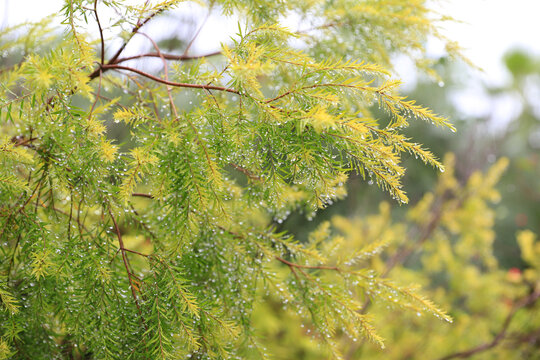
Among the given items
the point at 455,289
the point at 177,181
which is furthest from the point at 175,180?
the point at 455,289

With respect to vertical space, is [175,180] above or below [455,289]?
above

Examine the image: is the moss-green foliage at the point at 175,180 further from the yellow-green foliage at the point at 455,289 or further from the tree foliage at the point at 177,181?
the yellow-green foliage at the point at 455,289

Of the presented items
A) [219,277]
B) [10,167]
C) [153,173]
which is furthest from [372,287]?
[10,167]

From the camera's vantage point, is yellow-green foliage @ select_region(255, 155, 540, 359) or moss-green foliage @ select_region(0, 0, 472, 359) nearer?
moss-green foliage @ select_region(0, 0, 472, 359)

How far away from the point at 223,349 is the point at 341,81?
2.03ft

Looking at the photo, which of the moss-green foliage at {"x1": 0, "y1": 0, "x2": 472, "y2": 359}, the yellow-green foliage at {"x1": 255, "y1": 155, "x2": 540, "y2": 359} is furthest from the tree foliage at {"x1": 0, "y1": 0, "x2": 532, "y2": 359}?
the yellow-green foliage at {"x1": 255, "y1": 155, "x2": 540, "y2": 359}

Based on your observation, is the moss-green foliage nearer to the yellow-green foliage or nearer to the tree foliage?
the tree foliage

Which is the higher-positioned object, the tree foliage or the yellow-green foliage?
the tree foliage

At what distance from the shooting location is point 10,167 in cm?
83

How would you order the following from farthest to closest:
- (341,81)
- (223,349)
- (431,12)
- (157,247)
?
(431,12) < (157,247) < (223,349) < (341,81)

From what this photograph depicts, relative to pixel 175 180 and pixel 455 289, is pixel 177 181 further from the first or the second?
pixel 455 289

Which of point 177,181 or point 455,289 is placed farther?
point 455,289

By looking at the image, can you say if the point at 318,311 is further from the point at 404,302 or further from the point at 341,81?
the point at 341,81

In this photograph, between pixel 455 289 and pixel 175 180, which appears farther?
pixel 455 289
